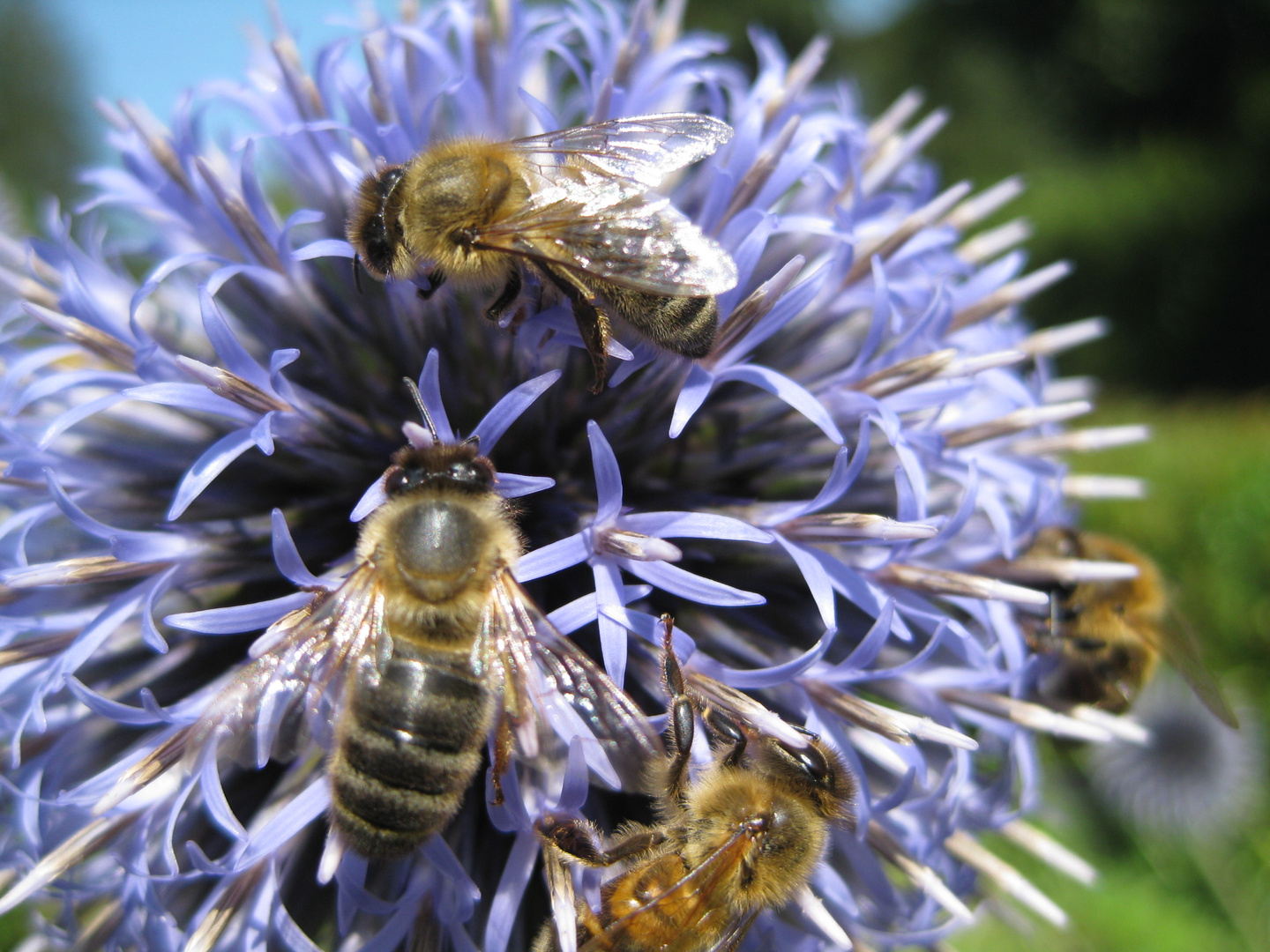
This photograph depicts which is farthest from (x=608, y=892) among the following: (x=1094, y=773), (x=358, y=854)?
(x=1094, y=773)

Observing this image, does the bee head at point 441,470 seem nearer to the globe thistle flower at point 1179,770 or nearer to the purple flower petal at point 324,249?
the purple flower petal at point 324,249

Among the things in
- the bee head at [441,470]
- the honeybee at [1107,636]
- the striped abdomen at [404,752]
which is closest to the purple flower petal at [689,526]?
the bee head at [441,470]

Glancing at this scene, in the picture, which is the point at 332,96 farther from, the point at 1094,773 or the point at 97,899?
the point at 1094,773

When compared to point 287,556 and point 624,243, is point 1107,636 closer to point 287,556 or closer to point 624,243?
point 624,243

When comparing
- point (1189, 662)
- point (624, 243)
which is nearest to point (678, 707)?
point (624, 243)

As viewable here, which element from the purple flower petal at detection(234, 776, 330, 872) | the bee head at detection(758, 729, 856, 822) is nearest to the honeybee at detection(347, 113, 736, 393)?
the bee head at detection(758, 729, 856, 822)
